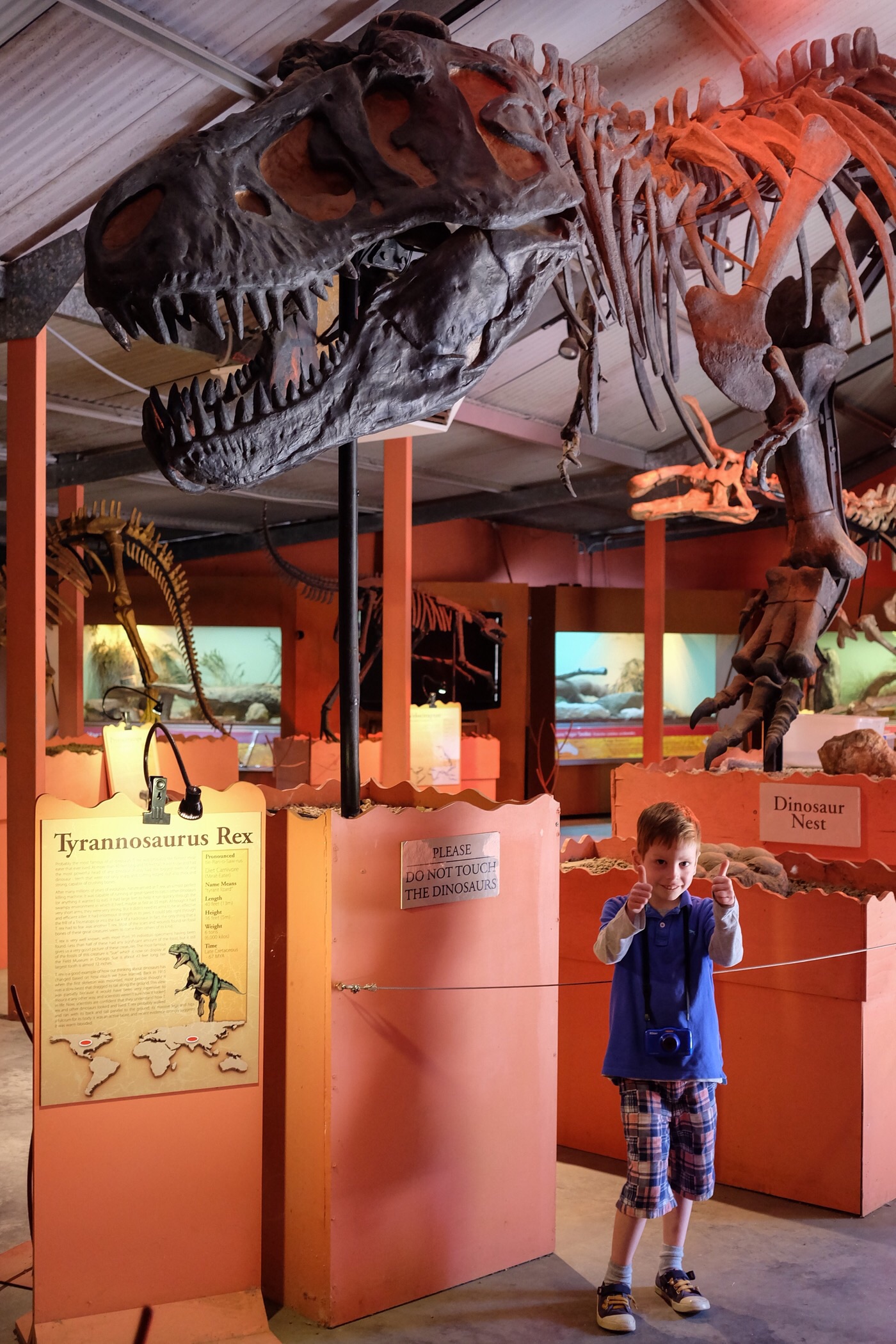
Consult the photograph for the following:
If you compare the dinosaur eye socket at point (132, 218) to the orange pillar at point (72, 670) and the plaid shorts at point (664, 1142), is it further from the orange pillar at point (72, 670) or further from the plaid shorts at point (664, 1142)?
the orange pillar at point (72, 670)

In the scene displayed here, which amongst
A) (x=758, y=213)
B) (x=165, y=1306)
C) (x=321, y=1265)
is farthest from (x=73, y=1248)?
(x=758, y=213)

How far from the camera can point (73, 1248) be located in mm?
2551

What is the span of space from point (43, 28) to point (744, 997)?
14.5 ft

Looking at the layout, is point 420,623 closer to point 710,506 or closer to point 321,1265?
point 710,506

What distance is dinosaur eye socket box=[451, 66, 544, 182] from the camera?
2.31 metres

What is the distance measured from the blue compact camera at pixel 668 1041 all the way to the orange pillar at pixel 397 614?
15.5 feet


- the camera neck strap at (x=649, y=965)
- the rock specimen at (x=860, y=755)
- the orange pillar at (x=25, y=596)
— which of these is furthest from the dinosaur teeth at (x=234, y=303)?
the rock specimen at (x=860, y=755)

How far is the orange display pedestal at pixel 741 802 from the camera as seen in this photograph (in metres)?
4.61

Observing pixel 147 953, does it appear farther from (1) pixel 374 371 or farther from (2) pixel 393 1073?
(1) pixel 374 371

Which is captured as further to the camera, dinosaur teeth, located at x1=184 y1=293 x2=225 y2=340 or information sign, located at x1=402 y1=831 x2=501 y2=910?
information sign, located at x1=402 y1=831 x2=501 y2=910

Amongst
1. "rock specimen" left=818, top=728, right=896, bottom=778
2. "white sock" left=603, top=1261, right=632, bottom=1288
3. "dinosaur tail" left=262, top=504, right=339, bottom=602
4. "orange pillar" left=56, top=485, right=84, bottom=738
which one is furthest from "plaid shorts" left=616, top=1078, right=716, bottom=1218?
"dinosaur tail" left=262, top=504, right=339, bottom=602

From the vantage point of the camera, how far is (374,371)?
222 cm

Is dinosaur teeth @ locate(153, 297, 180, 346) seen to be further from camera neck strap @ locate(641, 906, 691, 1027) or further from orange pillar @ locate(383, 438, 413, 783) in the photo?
orange pillar @ locate(383, 438, 413, 783)

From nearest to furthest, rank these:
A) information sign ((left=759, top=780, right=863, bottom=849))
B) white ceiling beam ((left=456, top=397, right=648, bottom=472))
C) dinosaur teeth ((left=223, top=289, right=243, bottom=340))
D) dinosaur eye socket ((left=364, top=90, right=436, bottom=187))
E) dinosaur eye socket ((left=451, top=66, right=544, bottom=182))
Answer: dinosaur teeth ((left=223, top=289, right=243, bottom=340)) < dinosaur eye socket ((left=364, top=90, right=436, bottom=187)) < dinosaur eye socket ((left=451, top=66, right=544, bottom=182)) < information sign ((left=759, top=780, right=863, bottom=849)) < white ceiling beam ((left=456, top=397, right=648, bottom=472))
